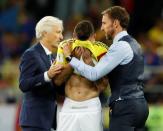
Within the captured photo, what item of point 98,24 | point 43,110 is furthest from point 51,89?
point 98,24

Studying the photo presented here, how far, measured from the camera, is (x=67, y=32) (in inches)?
650

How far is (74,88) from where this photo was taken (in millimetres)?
8695

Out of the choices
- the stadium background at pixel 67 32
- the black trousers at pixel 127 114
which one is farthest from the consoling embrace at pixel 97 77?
the stadium background at pixel 67 32

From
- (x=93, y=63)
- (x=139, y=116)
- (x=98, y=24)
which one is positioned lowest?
(x=139, y=116)

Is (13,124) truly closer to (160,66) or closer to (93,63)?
(160,66)

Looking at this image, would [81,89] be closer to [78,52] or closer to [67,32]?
[78,52]

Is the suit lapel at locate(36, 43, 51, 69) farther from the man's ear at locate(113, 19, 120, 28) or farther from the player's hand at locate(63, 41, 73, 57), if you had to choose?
the man's ear at locate(113, 19, 120, 28)

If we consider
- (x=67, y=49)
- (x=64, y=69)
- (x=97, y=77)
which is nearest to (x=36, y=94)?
(x=64, y=69)

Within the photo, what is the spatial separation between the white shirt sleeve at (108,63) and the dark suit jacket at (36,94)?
63 cm

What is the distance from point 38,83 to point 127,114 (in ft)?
3.56

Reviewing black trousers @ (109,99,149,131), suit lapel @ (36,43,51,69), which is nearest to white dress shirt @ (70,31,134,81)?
black trousers @ (109,99,149,131)

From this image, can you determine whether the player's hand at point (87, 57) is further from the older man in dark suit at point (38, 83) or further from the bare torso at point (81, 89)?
the older man in dark suit at point (38, 83)

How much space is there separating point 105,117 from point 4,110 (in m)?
1.80

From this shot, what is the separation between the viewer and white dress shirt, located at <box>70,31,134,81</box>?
8477 millimetres
